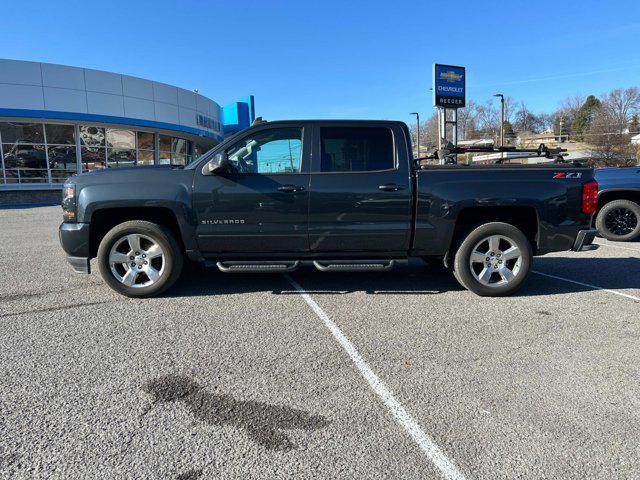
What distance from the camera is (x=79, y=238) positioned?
4883 millimetres

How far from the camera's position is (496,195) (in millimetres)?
4910

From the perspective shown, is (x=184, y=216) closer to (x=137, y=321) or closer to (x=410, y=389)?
(x=137, y=321)

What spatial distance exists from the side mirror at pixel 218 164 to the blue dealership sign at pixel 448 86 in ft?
72.8

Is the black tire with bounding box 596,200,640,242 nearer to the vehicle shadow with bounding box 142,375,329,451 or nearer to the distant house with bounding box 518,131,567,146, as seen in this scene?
the vehicle shadow with bounding box 142,375,329,451

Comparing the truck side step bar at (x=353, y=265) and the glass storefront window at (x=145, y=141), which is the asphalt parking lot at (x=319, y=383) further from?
the glass storefront window at (x=145, y=141)

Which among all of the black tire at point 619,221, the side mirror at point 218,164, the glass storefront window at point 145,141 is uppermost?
the glass storefront window at point 145,141

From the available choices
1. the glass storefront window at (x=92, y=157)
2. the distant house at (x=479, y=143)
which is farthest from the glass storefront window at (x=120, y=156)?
the distant house at (x=479, y=143)

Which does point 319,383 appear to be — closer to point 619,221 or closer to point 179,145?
point 619,221

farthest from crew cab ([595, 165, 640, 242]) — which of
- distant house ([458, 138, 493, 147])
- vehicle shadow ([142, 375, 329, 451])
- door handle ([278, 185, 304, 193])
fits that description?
vehicle shadow ([142, 375, 329, 451])

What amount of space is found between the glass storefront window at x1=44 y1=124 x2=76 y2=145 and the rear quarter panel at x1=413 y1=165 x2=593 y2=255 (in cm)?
2472

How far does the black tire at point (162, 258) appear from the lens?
485cm

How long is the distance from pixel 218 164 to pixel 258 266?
1203mm

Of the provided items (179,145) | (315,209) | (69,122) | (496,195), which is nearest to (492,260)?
(496,195)

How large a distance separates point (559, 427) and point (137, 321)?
3.67 meters
